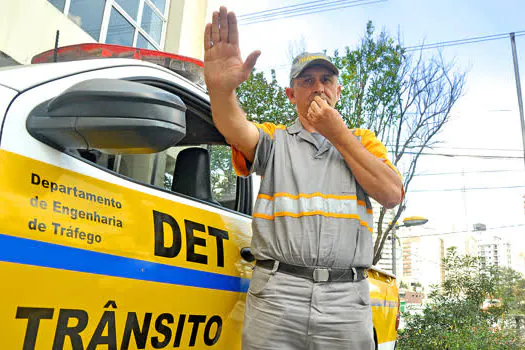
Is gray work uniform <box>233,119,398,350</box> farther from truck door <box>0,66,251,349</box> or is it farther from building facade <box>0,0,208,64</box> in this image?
building facade <box>0,0,208,64</box>

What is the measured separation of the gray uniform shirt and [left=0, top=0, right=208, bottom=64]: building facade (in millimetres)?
3916

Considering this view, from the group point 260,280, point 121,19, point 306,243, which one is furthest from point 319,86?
point 121,19

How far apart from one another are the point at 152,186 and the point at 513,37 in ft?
34.4

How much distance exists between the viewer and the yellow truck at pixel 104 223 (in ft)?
3.89

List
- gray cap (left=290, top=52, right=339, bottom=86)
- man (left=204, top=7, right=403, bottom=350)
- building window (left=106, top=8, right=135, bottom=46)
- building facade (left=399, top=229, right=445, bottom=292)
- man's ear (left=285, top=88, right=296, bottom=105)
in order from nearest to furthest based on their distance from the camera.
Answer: man (left=204, top=7, right=403, bottom=350), gray cap (left=290, top=52, right=339, bottom=86), man's ear (left=285, top=88, right=296, bottom=105), building window (left=106, top=8, right=135, bottom=46), building facade (left=399, top=229, right=445, bottom=292)

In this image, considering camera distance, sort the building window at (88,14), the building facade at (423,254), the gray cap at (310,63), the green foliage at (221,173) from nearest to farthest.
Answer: the gray cap at (310,63) → the green foliage at (221,173) → the building window at (88,14) → the building facade at (423,254)

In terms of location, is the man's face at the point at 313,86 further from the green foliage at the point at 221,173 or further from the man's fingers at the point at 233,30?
the man's fingers at the point at 233,30

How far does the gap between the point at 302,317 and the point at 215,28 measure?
3.10 ft

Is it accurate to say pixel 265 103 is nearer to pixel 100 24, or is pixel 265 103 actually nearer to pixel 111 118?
pixel 100 24

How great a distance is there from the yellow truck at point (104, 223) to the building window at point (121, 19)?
22.4 ft

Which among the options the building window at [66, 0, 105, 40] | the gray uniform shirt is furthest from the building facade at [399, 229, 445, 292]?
the gray uniform shirt

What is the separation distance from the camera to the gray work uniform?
1.55 meters

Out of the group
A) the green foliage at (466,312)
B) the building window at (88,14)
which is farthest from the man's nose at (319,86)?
the building window at (88,14)

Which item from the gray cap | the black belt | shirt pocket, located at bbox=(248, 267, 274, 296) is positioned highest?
the gray cap
